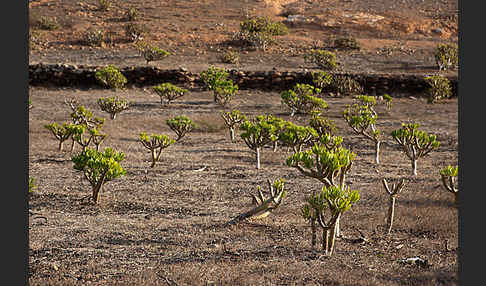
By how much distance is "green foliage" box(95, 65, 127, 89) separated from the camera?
29344mm

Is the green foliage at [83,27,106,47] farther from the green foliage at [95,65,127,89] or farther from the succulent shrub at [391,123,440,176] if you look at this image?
the succulent shrub at [391,123,440,176]

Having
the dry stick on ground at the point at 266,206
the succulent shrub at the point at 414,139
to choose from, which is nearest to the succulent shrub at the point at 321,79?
the succulent shrub at the point at 414,139

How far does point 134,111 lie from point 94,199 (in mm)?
15222

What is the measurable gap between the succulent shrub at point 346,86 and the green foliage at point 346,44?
11425mm

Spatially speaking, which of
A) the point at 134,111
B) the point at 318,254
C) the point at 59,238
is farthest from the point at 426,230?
the point at 134,111

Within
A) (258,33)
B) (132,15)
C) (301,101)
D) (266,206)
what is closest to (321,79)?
(301,101)

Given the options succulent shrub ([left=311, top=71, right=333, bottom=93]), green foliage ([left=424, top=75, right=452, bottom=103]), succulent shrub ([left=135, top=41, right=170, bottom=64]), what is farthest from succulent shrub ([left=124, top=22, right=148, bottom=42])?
green foliage ([left=424, top=75, right=452, bottom=103])

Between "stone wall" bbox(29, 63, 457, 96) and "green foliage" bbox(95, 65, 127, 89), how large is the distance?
211cm

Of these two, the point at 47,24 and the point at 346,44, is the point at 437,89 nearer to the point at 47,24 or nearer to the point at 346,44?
the point at 346,44

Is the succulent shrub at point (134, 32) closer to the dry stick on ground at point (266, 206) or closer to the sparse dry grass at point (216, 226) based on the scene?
the sparse dry grass at point (216, 226)

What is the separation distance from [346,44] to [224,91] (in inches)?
803

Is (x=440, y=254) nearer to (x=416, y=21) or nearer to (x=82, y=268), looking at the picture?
(x=82, y=268)

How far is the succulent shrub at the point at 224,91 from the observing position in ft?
85.3

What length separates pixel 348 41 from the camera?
137 feet
